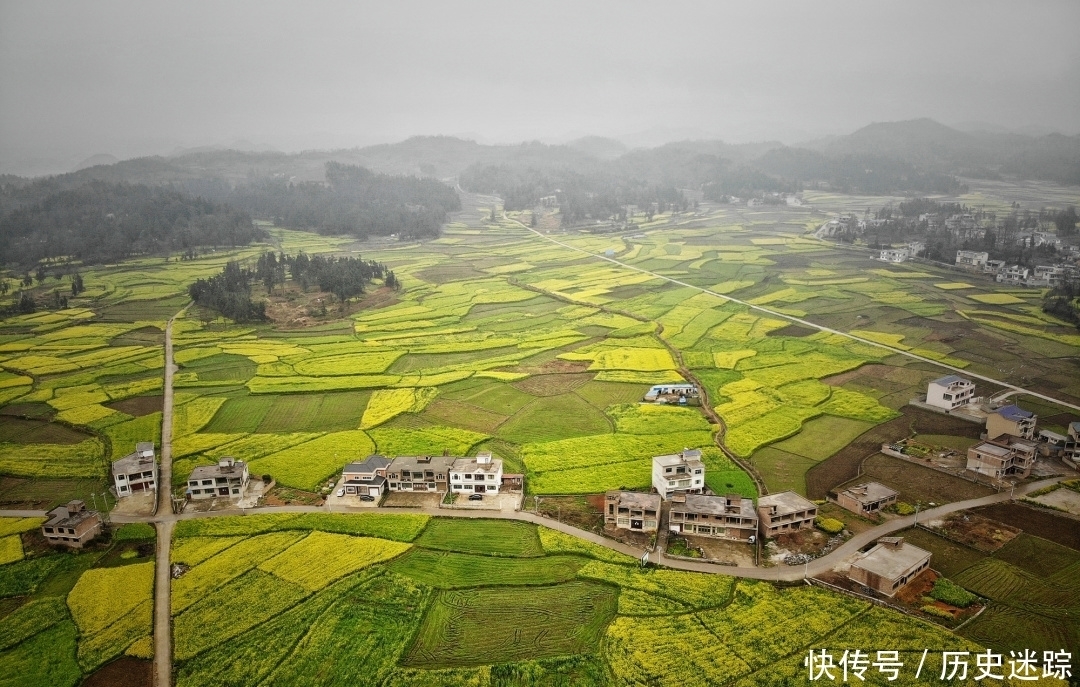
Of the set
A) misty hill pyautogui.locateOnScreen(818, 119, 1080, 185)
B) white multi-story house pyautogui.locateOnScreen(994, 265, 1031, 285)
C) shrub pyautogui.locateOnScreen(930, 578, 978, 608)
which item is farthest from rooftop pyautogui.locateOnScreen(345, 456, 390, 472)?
misty hill pyautogui.locateOnScreen(818, 119, 1080, 185)

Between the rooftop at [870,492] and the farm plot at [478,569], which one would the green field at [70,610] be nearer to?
the farm plot at [478,569]

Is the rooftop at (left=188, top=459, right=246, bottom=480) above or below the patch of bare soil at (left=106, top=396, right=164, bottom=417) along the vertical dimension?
above

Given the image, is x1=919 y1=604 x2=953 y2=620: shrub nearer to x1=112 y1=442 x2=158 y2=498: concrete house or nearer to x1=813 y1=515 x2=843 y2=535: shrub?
x1=813 y1=515 x2=843 y2=535: shrub

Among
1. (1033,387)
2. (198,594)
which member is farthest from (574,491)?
(1033,387)

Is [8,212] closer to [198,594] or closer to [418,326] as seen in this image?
[418,326]

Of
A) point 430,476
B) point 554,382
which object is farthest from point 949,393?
point 430,476

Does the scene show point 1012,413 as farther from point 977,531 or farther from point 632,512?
point 632,512
